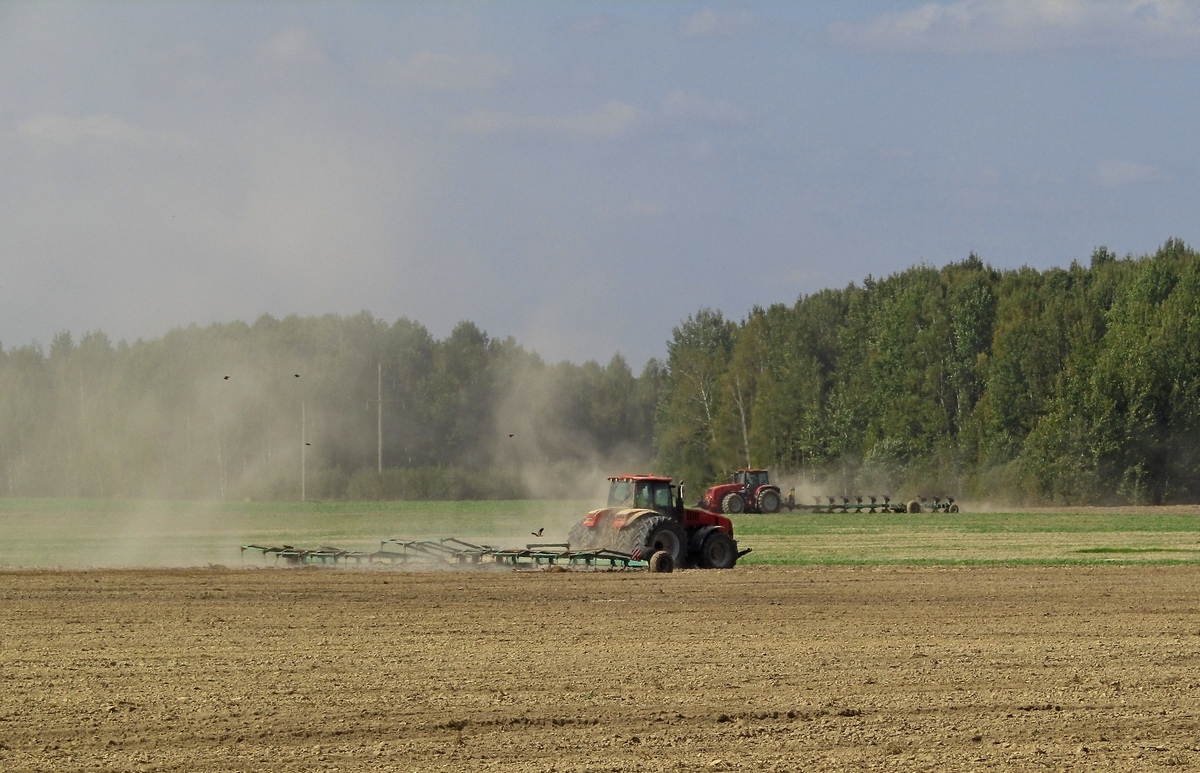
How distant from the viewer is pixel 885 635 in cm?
1708

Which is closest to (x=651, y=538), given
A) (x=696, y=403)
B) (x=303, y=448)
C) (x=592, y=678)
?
(x=592, y=678)

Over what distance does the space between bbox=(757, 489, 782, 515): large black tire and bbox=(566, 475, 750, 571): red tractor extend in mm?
30924

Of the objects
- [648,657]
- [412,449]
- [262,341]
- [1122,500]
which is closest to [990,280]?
[1122,500]

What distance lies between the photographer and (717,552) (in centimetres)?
2781

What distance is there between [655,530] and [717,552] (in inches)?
62.9

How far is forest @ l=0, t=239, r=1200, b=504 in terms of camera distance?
142ft

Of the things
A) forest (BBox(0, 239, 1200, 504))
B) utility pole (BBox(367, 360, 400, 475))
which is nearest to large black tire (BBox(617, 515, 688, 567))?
forest (BBox(0, 239, 1200, 504))

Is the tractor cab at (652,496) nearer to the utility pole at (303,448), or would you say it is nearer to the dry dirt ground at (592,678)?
the dry dirt ground at (592,678)

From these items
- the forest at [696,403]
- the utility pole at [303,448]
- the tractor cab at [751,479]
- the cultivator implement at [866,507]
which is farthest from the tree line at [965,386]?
the utility pole at [303,448]

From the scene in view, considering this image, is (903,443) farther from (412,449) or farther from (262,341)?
(262,341)

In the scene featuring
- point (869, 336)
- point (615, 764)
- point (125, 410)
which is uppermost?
point (869, 336)

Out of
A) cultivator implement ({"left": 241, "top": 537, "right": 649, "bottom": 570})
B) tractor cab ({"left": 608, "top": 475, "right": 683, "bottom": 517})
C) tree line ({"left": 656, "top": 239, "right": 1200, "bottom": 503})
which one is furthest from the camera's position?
tree line ({"left": 656, "top": 239, "right": 1200, "bottom": 503})

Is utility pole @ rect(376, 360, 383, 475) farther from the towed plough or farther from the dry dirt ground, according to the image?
the dry dirt ground

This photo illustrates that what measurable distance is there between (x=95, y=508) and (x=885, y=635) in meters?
36.1
